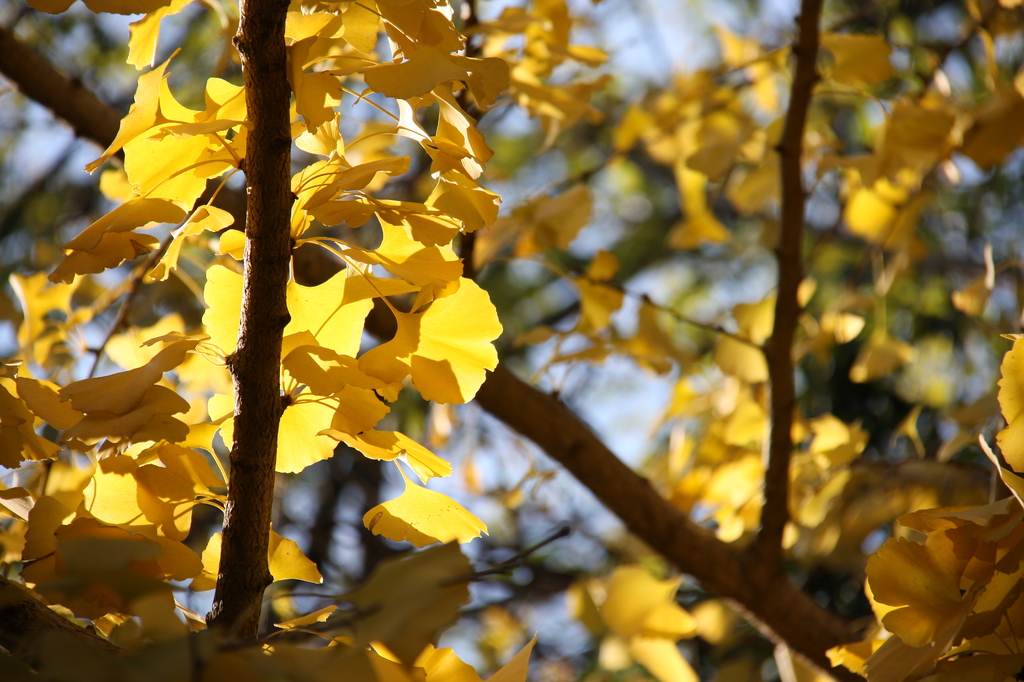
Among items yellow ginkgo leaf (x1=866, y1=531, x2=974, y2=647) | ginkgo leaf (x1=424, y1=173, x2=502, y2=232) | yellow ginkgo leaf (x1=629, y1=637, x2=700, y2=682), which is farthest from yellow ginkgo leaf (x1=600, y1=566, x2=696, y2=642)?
ginkgo leaf (x1=424, y1=173, x2=502, y2=232)

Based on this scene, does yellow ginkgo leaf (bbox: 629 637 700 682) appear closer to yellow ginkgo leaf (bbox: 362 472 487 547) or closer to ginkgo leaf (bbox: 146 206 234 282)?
yellow ginkgo leaf (bbox: 362 472 487 547)

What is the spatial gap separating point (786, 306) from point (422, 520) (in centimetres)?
43

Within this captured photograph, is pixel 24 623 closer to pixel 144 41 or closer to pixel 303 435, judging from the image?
pixel 303 435

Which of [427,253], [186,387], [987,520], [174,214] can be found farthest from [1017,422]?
[186,387]

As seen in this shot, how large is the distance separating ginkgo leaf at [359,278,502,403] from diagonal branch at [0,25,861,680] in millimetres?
311

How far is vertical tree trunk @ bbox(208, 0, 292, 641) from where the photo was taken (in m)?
0.30

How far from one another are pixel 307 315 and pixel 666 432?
47.0 inches

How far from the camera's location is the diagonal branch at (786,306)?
0.66 m

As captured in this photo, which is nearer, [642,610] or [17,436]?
[17,436]

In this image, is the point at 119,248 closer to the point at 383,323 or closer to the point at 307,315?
the point at 307,315

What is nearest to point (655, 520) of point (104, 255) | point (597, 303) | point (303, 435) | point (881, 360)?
point (597, 303)

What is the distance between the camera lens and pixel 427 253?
0.35 m

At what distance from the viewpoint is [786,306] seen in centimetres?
68

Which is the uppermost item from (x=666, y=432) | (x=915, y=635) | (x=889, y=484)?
(x=666, y=432)
